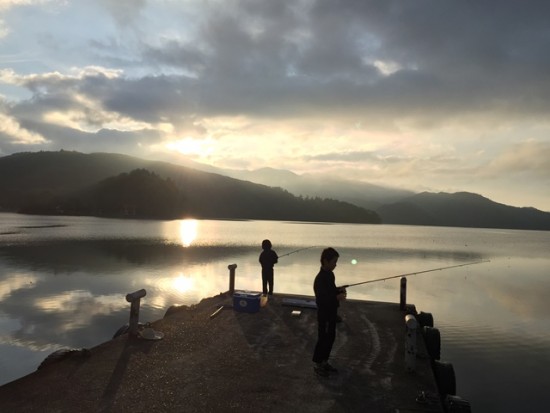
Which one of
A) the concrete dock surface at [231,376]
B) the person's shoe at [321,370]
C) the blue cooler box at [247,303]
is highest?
the blue cooler box at [247,303]

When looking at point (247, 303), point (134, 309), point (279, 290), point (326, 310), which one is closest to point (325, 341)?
point (326, 310)

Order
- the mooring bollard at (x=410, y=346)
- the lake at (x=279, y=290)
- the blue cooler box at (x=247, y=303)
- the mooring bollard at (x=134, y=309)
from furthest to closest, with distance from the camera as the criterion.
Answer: the lake at (x=279, y=290) < the blue cooler box at (x=247, y=303) < the mooring bollard at (x=134, y=309) < the mooring bollard at (x=410, y=346)

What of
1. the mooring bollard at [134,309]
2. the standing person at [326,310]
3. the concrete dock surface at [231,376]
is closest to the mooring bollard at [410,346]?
the concrete dock surface at [231,376]

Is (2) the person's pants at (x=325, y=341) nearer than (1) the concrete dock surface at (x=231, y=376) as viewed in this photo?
No

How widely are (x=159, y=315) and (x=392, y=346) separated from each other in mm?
13597

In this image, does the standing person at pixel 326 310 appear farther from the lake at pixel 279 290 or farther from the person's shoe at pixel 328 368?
the lake at pixel 279 290

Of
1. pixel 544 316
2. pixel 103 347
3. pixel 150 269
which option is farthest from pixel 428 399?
pixel 150 269

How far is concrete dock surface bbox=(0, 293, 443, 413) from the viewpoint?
6953mm

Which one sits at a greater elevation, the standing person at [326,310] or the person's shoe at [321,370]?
the standing person at [326,310]

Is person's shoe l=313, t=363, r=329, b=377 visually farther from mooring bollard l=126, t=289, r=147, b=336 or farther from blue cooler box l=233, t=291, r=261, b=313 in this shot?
blue cooler box l=233, t=291, r=261, b=313

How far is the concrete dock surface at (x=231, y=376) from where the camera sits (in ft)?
22.8

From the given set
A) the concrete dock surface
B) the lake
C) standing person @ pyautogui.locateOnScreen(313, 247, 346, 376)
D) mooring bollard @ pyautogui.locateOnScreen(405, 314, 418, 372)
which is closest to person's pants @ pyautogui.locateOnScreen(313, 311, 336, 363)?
standing person @ pyautogui.locateOnScreen(313, 247, 346, 376)

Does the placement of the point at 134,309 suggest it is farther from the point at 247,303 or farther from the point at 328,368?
the point at 328,368

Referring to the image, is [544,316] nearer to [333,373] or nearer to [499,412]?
[499,412]
